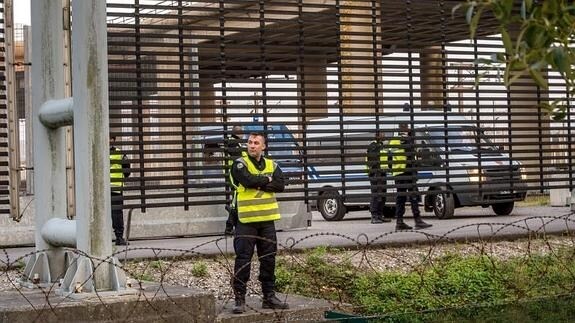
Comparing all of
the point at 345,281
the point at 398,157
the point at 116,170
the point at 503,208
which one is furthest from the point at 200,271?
the point at 503,208

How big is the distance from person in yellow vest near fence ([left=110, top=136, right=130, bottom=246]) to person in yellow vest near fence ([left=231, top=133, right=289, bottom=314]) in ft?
10.6

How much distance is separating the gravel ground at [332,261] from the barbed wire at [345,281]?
0.01 meters

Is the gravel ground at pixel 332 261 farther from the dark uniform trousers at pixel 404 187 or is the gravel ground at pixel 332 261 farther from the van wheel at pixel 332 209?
the van wheel at pixel 332 209

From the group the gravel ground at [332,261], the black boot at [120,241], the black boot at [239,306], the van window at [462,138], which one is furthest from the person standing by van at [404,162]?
the black boot at [239,306]

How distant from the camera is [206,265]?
44.0 feet

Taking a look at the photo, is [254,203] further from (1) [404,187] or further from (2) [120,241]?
(2) [120,241]

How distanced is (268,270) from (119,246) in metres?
7.00

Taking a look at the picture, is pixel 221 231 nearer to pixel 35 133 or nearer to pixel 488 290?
pixel 488 290

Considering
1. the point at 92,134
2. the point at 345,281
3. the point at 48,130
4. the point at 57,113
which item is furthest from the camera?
the point at 345,281

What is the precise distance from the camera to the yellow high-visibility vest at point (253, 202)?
10695 mm

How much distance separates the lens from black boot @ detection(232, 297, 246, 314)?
1045 cm

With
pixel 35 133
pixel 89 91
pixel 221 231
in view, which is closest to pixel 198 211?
pixel 221 231

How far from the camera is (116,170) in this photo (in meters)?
15.0

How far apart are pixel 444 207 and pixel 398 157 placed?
699 centimetres
